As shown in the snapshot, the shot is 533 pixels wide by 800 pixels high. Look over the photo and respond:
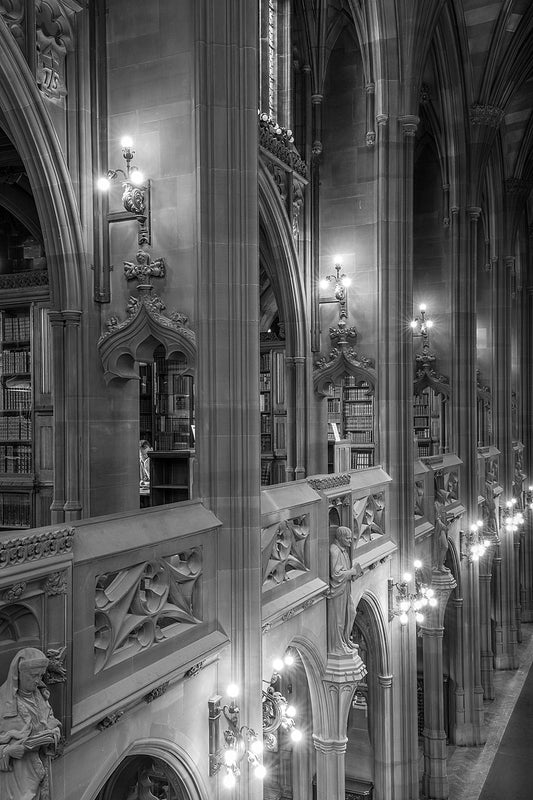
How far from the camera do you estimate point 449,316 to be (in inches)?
623

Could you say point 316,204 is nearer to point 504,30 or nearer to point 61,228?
point 61,228

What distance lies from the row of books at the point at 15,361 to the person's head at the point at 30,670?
7.26 meters

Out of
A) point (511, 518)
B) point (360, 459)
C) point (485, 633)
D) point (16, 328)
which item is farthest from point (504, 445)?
point (16, 328)

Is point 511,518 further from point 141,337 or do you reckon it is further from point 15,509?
point 141,337

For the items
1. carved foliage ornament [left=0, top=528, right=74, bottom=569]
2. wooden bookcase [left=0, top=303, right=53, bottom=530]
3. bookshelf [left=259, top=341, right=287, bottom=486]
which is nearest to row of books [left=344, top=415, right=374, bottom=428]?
bookshelf [left=259, top=341, right=287, bottom=486]

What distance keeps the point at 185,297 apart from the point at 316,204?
5954mm

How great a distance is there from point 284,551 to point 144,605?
236 cm

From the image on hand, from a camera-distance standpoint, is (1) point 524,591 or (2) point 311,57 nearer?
(2) point 311,57

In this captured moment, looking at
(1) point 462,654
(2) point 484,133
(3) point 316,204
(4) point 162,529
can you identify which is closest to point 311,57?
(3) point 316,204

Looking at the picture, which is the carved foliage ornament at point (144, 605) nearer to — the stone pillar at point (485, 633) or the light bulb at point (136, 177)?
the light bulb at point (136, 177)

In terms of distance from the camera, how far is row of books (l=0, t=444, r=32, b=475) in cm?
1044

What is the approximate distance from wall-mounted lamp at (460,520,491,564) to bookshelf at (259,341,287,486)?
4004 mm

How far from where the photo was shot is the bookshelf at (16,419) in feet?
33.4

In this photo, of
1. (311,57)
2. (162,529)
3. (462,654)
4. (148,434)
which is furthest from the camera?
(462,654)
